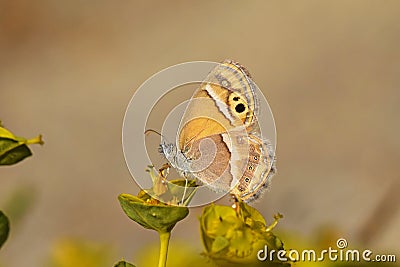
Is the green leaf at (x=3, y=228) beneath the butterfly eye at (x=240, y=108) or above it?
above

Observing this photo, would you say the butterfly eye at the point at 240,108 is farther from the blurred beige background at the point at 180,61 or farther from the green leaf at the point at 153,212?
the blurred beige background at the point at 180,61

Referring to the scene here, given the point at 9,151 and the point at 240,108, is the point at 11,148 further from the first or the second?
the point at 240,108

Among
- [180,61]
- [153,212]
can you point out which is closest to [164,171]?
[153,212]

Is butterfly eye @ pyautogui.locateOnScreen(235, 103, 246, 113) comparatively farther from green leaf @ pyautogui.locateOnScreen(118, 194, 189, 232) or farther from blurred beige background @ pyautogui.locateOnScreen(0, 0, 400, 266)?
blurred beige background @ pyautogui.locateOnScreen(0, 0, 400, 266)

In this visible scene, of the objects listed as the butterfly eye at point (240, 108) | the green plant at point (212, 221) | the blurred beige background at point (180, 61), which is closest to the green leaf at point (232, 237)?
the green plant at point (212, 221)

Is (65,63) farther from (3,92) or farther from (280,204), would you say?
(280,204)

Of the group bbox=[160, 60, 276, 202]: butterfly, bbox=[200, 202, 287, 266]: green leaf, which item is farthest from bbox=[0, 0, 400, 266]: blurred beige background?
bbox=[200, 202, 287, 266]: green leaf
